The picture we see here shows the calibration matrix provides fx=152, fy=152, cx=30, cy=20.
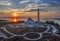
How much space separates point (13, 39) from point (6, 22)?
260mm

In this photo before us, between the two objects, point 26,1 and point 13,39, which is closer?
point 13,39

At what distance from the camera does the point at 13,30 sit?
78.0 inches

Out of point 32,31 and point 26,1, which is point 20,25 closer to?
point 32,31

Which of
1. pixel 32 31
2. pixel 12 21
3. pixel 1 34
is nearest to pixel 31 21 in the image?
pixel 32 31

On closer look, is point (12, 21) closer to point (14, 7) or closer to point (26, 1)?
point (14, 7)

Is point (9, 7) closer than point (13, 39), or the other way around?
point (13, 39)

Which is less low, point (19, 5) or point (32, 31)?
point (19, 5)

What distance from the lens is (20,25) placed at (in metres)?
2.00

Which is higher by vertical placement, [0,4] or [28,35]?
[0,4]

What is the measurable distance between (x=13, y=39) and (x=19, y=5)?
464mm

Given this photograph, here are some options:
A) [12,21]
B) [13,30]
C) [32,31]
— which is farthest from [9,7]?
[32,31]

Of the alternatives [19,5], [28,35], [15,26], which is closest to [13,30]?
[15,26]

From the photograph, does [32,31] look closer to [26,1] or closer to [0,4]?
[26,1]

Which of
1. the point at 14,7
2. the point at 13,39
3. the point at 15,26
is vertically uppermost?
the point at 14,7
